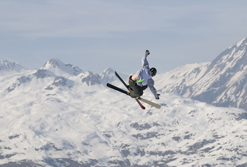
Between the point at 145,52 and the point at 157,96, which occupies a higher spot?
the point at 145,52

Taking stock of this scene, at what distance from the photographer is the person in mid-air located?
23594mm

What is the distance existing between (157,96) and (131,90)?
2.08m

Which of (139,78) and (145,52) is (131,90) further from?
(145,52)

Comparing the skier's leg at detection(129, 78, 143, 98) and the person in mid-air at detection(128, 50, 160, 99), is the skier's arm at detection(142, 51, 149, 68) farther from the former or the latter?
the skier's leg at detection(129, 78, 143, 98)

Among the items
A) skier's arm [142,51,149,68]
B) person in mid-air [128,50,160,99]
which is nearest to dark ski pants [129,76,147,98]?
person in mid-air [128,50,160,99]

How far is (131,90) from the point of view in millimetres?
24938

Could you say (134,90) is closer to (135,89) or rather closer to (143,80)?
(135,89)

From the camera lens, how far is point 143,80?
78.9 feet

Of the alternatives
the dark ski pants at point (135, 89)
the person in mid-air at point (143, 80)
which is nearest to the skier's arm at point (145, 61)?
the person in mid-air at point (143, 80)

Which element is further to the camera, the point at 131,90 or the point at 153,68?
the point at 131,90

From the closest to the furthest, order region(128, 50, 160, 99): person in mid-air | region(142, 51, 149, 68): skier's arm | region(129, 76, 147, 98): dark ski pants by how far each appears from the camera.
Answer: region(142, 51, 149, 68): skier's arm
region(128, 50, 160, 99): person in mid-air
region(129, 76, 147, 98): dark ski pants

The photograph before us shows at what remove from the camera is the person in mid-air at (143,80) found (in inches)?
929

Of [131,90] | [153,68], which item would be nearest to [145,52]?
[153,68]

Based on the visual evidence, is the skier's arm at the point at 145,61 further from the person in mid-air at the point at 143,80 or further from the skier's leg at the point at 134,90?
the skier's leg at the point at 134,90
